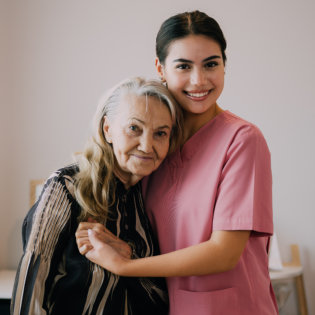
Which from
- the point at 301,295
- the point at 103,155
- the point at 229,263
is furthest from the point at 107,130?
the point at 301,295

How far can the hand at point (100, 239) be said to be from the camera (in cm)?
108

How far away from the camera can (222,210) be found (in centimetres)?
107

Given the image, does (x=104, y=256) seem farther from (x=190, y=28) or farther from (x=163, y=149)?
(x=190, y=28)

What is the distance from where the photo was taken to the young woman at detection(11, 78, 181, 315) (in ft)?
3.47

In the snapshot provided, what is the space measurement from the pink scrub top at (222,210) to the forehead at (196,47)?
0.20 metres

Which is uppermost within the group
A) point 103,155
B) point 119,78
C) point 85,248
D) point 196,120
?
point 119,78

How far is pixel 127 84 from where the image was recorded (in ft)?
3.86

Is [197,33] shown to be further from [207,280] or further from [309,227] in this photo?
[309,227]

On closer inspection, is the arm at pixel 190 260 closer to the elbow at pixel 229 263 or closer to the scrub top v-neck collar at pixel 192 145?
the elbow at pixel 229 263

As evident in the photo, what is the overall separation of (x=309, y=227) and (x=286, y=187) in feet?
1.07

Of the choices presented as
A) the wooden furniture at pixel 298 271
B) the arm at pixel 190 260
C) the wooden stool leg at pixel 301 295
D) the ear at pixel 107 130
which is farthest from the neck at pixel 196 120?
the wooden stool leg at pixel 301 295

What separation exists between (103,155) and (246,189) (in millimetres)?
433

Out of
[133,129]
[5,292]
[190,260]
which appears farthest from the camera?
[5,292]

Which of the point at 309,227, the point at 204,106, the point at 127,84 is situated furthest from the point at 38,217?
the point at 309,227
